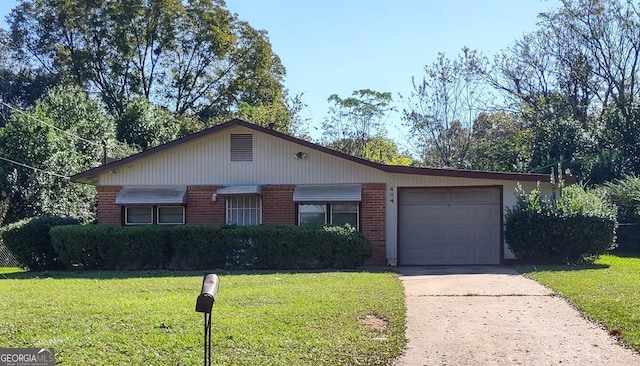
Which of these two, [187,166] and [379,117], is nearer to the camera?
[187,166]

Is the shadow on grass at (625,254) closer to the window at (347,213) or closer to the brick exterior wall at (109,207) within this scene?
the window at (347,213)

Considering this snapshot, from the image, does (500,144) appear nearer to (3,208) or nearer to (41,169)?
(41,169)

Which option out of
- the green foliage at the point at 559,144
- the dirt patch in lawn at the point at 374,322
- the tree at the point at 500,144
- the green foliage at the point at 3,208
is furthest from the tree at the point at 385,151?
the dirt patch in lawn at the point at 374,322

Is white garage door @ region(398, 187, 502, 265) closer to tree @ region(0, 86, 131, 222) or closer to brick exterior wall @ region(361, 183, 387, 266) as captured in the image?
brick exterior wall @ region(361, 183, 387, 266)

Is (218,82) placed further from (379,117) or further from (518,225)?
(518,225)

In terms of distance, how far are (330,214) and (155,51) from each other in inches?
1103

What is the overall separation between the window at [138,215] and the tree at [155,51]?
22.4 m

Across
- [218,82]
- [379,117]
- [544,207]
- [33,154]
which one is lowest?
[544,207]

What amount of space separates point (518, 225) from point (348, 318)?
8.96 metres

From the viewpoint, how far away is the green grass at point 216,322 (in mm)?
6957

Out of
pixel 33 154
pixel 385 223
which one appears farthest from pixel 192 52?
pixel 385 223

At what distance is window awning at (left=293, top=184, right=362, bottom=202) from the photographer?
1748 cm

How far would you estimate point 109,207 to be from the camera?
61.5 feet

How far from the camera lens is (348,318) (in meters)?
8.67
